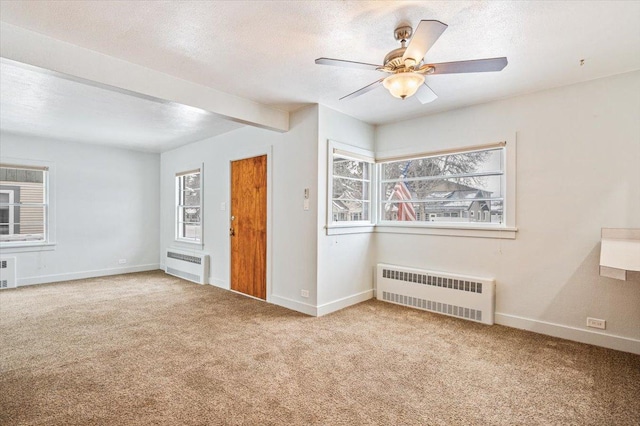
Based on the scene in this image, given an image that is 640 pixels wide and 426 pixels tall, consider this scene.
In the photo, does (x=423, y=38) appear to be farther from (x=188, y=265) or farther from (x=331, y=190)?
(x=188, y=265)

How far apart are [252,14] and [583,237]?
3515mm

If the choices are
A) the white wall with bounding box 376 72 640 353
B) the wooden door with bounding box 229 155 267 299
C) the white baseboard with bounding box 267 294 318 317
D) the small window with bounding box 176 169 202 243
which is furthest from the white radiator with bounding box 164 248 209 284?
the white wall with bounding box 376 72 640 353

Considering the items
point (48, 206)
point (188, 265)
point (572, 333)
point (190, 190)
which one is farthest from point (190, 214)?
point (572, 333)

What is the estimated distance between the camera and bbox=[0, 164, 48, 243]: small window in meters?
5.34

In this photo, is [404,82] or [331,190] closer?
[404,82]

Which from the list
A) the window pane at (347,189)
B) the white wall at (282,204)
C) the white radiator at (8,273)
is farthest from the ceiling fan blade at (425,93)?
the white radiator at (8,273)

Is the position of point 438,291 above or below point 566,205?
below

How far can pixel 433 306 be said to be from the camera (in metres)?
3.99

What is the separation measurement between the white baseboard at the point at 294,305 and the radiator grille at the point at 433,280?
1188 mm

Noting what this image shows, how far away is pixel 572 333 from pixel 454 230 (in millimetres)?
1493

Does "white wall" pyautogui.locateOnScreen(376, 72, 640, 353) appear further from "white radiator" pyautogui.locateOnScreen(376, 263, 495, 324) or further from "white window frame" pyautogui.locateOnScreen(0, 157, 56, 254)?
"white window frame" pyautogui.locateOnScreen(0, 157, 56, 254)

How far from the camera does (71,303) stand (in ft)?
14.2

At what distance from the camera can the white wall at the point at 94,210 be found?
552cm

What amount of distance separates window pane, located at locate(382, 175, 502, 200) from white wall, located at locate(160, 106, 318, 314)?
1.43 metres
